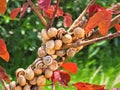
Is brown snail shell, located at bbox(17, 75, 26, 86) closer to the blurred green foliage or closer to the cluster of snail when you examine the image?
the cluster of snail

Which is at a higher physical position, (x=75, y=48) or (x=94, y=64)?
(x=94, y=64)

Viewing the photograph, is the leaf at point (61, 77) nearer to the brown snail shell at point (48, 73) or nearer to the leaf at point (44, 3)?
the brown snail shell at point (48, 73)

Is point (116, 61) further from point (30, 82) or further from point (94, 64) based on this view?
point (30, 82)

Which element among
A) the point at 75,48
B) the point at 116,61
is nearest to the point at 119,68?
the point at 116,61

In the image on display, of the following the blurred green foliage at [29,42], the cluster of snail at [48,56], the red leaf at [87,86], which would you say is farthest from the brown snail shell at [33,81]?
the blurred green foliage at [29,42]

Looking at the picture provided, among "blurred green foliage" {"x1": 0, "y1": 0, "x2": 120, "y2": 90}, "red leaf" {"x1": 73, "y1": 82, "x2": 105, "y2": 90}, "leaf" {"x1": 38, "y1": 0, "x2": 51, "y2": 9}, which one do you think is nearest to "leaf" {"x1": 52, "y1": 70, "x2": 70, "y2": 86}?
"red leaf" {"x1": 73, "y1": 82, "x2": 105, "y2": 90}

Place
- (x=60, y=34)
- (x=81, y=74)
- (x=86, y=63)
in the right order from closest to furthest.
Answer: (x=60, y=34) < (x=81, y=74) < (x=86, y=63)

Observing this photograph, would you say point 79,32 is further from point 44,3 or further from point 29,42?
point 29,42

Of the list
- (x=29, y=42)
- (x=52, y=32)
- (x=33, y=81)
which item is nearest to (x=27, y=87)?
(x=33, y=81)
